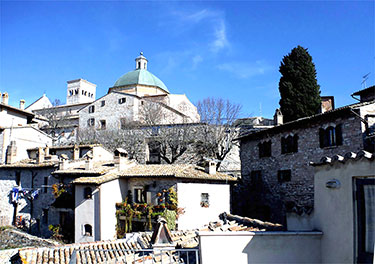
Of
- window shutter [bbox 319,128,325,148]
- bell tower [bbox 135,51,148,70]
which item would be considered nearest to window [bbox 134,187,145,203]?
window shutter [bbox 319,128,325,148]

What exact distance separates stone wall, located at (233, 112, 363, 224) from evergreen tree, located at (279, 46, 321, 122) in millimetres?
6590

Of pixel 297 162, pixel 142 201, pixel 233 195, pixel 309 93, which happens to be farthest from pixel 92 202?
pixel 309 93

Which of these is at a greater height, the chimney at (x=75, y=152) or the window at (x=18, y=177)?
the chimney at (x=75, y=152)

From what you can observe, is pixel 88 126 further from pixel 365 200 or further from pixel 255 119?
pixel 365 200

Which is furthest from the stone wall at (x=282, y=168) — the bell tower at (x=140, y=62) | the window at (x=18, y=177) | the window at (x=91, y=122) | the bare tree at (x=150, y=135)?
the bell tower at (x=140, y=62)

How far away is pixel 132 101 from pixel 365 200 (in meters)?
40.6

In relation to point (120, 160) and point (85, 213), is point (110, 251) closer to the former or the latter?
point (85, 213)

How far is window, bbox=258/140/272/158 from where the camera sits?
25222 mm

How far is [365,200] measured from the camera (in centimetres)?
683

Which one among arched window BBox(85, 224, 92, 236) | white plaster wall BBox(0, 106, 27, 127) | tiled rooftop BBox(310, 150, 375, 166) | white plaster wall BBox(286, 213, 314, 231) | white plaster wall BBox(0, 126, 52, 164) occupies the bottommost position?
arched window BBox(85, 224, 92, 236)

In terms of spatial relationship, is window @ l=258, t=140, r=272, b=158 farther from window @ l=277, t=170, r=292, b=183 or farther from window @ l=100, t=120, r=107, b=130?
window @ l=100, t=120, r=107, b=130

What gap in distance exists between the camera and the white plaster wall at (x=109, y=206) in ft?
74.4

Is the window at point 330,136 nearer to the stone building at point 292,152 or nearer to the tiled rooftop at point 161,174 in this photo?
the stone building at point 292,152

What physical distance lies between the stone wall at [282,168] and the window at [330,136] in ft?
0.93
